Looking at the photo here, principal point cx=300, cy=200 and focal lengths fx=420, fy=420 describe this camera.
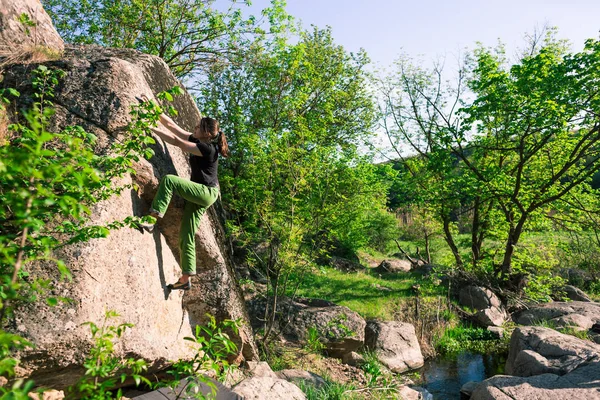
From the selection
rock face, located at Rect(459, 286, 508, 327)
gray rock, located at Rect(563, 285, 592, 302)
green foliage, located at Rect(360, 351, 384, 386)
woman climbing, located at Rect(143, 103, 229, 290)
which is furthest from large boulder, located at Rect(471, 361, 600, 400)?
gray rock, located at Rect(563, 285, 592, 302)

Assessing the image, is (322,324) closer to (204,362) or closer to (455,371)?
(455,371)

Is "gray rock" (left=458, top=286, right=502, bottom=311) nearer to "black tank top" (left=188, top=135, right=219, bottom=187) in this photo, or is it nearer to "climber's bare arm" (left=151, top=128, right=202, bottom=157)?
"black tank top" (left=188, top=135, right=219, bottom=187)

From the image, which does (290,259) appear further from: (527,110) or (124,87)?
(527,110)

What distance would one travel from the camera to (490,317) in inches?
439

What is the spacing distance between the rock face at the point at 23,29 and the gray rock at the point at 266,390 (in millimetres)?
4664

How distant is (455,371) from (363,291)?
3.48 meters

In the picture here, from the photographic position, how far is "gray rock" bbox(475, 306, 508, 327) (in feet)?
36.4

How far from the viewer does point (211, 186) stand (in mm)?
5086

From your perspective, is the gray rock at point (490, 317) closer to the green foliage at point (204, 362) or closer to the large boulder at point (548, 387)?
the large boulder at point (548, 387)

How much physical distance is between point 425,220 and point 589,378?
8.78 m

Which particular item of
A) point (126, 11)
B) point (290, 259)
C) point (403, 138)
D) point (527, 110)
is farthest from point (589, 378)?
point (126, 11)

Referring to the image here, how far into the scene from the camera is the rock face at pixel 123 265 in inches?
138

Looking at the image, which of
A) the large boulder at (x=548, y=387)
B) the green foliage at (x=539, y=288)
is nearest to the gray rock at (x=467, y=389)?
the large boulder at (x=548, y=387)

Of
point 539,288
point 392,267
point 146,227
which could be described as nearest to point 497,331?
point 539,288
